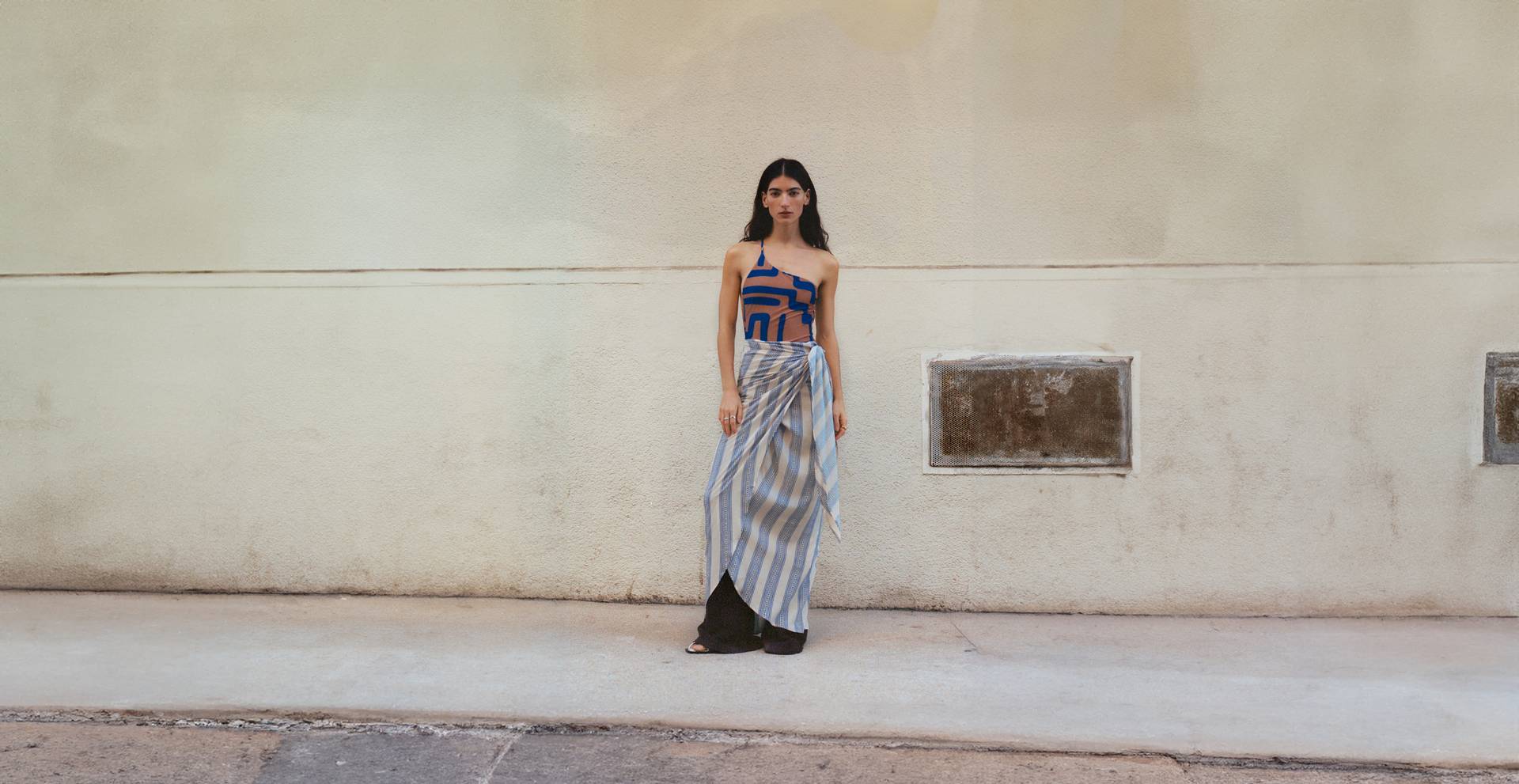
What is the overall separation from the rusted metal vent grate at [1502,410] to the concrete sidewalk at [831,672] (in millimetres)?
675

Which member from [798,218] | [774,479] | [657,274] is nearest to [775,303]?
[798,218]

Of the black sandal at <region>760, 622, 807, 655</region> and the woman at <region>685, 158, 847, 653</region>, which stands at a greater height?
the woman at <region>685, 158, 847, 653</region>

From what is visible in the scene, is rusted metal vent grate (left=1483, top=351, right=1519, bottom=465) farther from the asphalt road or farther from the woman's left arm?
the woman's left arm

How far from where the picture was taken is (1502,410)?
4473mm

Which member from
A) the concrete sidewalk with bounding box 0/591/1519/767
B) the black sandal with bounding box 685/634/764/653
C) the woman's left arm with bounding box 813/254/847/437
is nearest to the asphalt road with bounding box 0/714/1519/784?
the concrete sidewalk with bounding box 0/591/1519/767

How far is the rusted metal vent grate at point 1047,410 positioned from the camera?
179 inches

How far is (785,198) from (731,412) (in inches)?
30.4

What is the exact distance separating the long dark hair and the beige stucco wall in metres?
0.50

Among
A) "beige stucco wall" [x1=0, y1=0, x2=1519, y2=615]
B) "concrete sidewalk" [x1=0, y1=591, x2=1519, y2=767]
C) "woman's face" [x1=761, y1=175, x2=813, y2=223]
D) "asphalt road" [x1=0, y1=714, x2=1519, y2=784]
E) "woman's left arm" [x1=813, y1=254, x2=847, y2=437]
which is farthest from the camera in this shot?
"beige stucco wall" [x1=0, y1=0, x2=1519, y2=615]

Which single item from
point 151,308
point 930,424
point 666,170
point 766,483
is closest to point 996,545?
point 930,424

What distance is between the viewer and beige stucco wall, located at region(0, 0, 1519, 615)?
4.46 metres

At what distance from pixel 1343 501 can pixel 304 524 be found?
168 inches

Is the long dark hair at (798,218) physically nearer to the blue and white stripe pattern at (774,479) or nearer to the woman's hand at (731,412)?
the blue and white stripe pattern at (774,479)

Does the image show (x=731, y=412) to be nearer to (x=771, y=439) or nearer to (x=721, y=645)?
(x=771, y=439)
